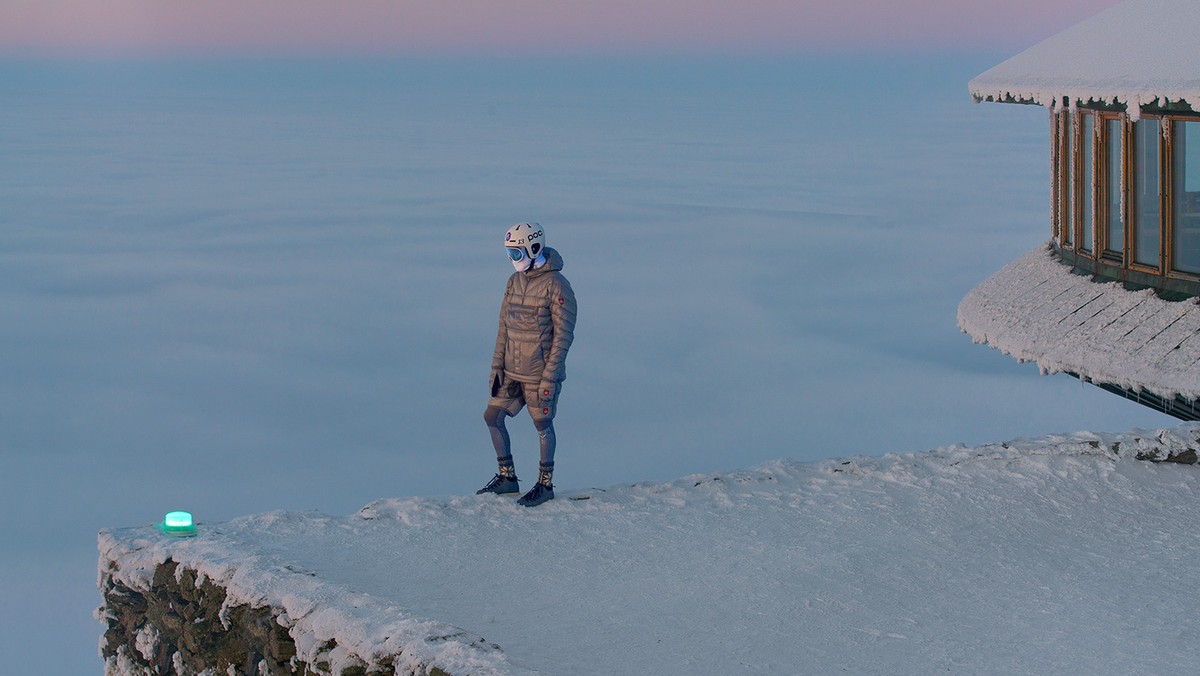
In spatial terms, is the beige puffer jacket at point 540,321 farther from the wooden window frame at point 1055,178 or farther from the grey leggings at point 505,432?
the wooden window frame at point 1055,178

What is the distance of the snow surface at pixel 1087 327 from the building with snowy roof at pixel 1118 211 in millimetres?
18

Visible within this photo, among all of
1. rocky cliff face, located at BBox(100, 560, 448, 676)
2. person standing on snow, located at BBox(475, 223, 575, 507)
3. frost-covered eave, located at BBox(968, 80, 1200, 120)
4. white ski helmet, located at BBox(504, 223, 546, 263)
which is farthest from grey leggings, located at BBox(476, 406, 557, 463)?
frost-covered eave, located at BBox(968, 80, 1200, 120)

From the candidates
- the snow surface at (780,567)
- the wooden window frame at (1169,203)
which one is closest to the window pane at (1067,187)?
the wooden window frame at (1169,203)

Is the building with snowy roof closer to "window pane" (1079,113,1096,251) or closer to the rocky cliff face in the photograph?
"window pane" (1079,113,1096,251)

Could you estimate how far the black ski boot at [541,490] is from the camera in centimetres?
1067

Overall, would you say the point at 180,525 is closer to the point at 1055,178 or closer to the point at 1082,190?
the point at 1082,190

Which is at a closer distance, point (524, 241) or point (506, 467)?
point (524, 241)

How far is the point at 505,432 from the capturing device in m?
10.9

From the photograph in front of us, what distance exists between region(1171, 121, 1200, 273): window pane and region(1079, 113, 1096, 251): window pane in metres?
1.62

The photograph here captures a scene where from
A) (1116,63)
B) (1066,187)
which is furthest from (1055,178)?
(1116,63)

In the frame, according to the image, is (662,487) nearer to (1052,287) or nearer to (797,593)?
(797,593)

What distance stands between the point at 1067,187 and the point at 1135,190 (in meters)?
2.20

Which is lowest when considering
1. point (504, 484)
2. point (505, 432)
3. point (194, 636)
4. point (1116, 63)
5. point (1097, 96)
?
point (194, 636)

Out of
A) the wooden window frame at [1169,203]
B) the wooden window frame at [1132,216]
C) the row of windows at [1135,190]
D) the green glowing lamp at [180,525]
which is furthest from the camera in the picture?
the wooden window frame at [1132,216]
